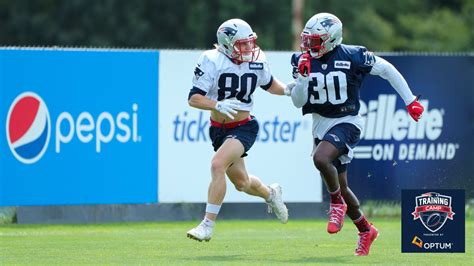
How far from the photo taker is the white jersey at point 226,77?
13.4m

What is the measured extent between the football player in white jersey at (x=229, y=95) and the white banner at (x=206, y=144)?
3.78 m

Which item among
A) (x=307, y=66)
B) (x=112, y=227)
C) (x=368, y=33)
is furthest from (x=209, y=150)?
(x=368, y=33)

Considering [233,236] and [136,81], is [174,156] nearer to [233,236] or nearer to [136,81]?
[136,81]

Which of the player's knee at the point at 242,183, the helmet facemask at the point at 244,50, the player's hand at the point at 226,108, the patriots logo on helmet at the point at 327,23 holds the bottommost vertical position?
the player's knee at the point at 242,183

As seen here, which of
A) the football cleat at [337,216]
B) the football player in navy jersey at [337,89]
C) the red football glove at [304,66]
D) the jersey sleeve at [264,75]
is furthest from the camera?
the jersey sleeve at [264,75]

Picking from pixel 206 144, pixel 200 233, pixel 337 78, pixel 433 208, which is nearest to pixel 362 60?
pixel 337 78

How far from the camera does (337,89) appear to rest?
12.9 metres

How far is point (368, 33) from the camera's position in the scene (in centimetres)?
4894

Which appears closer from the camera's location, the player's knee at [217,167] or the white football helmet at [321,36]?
the white football helmet at [321,36]

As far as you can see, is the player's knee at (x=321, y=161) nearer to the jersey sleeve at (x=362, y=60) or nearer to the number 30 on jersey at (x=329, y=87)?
the number 30 on jersey at (x=329, y=87)

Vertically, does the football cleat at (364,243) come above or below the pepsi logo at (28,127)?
below

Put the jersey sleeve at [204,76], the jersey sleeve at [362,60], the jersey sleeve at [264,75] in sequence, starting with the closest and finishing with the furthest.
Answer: the jersey sleeve at [362,60] < the jersey sleeve at [204,76] < the jersey sleeve at [264,75]

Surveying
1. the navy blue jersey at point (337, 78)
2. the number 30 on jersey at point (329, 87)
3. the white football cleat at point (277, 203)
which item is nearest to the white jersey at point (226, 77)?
the navy blue jersey at point (337, 78)

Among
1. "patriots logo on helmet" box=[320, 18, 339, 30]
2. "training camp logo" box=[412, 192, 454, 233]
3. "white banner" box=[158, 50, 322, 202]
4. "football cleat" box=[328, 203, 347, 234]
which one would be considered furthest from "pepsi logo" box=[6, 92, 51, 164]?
"training camp logo" box=[412, 192, 454, 233]
